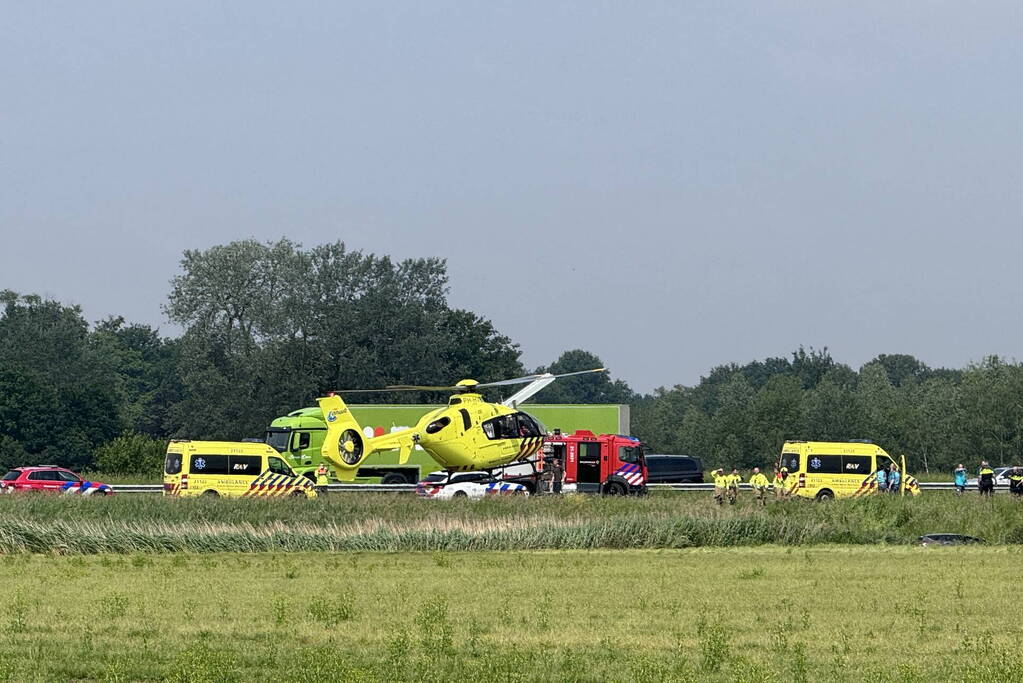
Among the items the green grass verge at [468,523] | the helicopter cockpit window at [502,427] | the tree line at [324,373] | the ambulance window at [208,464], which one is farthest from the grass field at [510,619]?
the tree line at [324,373]

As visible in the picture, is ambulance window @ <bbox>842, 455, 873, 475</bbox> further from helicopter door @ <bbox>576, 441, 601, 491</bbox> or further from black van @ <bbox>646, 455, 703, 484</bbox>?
black van @ <bbox>646, 455, 703, 484</bbox>

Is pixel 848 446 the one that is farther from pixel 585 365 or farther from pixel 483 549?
pixel 585 365

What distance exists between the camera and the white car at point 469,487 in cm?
4335

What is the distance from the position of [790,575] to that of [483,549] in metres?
8.72

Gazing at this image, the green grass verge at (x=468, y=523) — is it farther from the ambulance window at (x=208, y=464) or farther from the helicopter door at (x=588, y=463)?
the helicopter door at (x=588, y=463)

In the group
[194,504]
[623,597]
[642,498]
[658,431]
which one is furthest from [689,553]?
[658,431]

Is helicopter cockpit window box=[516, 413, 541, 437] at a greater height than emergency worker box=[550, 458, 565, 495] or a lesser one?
greater

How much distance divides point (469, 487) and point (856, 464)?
45.6ft

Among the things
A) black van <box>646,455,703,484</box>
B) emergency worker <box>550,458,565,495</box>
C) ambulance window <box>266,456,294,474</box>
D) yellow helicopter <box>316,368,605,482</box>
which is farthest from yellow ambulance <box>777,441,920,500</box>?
ambulance window <box>266,456,294,474</box>

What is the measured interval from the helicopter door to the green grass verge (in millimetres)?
11027

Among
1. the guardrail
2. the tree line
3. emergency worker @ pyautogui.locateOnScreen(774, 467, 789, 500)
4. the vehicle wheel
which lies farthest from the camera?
the tree line

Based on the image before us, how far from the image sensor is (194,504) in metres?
36.2

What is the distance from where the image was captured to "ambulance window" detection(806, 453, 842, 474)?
4859 centimetres

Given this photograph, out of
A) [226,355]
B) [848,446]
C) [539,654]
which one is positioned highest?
[226,355]
